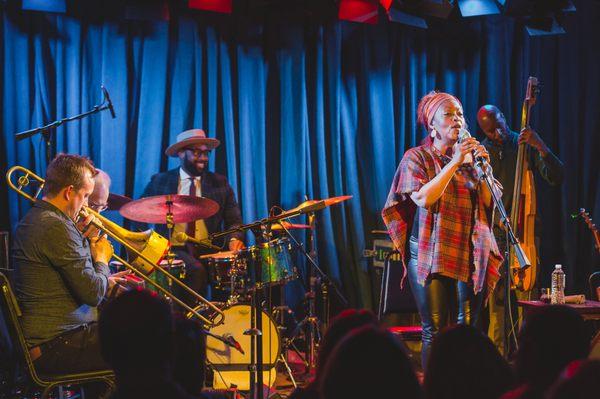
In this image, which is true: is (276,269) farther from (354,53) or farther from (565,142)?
(565,142)

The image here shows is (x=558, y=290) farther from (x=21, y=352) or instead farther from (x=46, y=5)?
(x=46, y=5)

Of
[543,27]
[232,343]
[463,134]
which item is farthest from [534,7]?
[232,343]

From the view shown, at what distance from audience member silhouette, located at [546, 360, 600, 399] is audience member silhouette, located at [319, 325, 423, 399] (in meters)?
0.27

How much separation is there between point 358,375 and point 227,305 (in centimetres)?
359

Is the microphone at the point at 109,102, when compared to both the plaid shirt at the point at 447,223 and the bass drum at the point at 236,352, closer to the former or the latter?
the bass drum at the point at 236,352

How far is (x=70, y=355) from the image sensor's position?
321 centimetres

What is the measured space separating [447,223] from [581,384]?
2424mm

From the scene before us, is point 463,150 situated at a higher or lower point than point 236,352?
higher

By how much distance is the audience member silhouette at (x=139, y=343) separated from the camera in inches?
70.1

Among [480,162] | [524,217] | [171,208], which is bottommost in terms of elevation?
[524,217]

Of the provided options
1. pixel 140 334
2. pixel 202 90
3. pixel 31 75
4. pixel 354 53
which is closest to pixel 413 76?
pixel 354 53

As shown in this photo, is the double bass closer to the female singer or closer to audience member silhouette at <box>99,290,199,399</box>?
the female singer

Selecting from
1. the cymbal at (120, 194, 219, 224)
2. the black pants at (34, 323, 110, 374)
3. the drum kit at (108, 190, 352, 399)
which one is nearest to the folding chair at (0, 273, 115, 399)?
the black pants at (34, 323, 110, 374)

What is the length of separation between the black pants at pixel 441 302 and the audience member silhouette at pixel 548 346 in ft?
6.04
